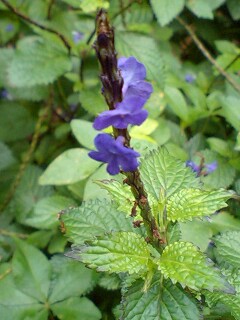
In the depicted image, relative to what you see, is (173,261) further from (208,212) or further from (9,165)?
(9,165)

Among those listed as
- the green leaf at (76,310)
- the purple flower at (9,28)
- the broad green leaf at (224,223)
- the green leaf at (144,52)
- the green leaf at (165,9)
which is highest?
the green leaf at (165,9)

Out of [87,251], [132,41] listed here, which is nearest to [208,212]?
[87,251]

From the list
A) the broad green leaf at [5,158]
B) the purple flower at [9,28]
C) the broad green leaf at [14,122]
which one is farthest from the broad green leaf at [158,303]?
the purple flower at [9,28]

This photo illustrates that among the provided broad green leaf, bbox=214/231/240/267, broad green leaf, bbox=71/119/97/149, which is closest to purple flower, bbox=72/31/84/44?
broad green leaf, bbox=71/119/97/149

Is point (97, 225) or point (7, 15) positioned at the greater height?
point (97, 225)

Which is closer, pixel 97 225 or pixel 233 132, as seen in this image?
pixel 97 225

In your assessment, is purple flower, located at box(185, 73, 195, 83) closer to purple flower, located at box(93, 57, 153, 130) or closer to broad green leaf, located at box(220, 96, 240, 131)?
broad green leaf, located at box(220, 96, 240, 131)

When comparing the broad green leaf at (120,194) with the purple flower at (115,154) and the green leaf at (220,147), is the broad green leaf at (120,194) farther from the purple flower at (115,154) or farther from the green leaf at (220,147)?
the green leaf at (220,147)
